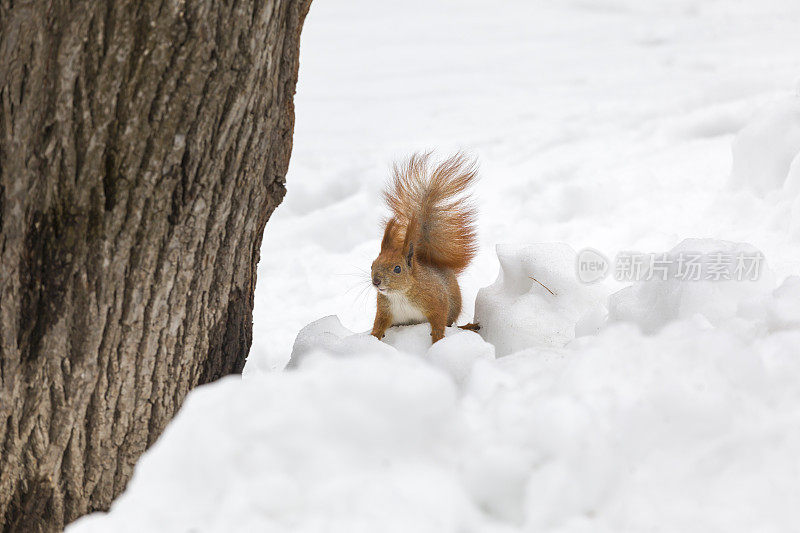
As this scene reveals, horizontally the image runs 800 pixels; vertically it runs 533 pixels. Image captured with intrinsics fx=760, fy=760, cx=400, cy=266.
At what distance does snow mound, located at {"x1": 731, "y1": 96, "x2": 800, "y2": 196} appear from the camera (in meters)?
2.95

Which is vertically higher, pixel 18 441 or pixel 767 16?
pixel 767 16

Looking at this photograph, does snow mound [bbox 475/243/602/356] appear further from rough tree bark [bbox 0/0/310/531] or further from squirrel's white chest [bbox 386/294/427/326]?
rough tree bark [bbox 0/0/310/531]

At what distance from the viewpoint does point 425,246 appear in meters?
2.15

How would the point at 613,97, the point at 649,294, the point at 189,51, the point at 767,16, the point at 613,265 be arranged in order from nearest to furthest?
1. the point at 189,51
2. the point at 649,294
3. the point at 613,265
4. the point at 613,97
5. the point at 767,16

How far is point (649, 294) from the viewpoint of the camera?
175 cm

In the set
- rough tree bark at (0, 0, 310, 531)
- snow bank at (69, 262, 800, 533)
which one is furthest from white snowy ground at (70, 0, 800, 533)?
rough tree bark at (0, 0, 310, 531)

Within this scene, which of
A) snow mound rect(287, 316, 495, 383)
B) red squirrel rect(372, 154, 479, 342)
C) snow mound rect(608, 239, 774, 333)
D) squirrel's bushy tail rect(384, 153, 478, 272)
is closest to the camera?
snow mound rect(287, 316, 495, 383)

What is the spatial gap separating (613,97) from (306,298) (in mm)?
2473

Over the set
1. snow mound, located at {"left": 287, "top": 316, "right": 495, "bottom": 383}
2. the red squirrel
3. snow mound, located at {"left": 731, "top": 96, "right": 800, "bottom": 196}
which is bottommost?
snow mound, located at {"left": 287, "top": 316, "right": 495, "bottom": 383}

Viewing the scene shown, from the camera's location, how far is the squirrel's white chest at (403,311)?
2.01 m

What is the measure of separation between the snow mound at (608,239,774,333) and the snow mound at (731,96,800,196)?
137 cm

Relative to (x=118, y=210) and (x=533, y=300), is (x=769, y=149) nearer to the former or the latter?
(x=533, y=300)

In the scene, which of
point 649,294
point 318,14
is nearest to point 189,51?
point 649,294

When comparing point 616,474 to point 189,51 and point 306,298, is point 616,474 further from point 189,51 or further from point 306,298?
point 306,298
